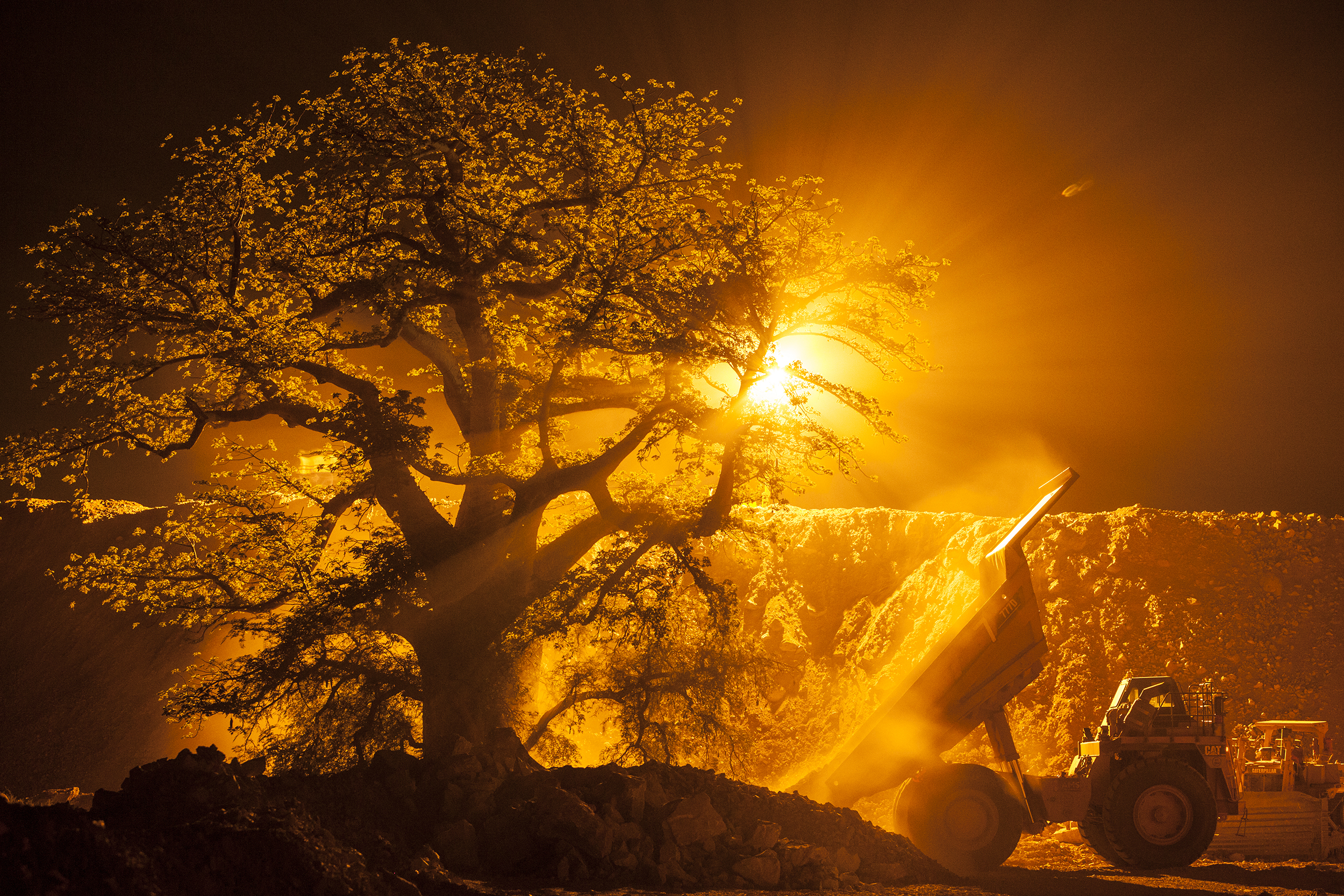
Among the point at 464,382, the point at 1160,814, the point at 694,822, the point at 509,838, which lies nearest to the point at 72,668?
Answer: the point at 464,382

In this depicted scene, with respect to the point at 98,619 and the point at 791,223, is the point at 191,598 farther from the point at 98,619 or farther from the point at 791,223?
the point at 98,619

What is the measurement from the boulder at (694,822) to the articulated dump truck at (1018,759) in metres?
2.50

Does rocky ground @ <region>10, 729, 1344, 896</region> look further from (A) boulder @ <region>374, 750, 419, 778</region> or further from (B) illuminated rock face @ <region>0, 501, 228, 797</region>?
(B) illuminated rock face @ <region>0, 501, 228, 797</region>

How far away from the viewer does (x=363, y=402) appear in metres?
12.5

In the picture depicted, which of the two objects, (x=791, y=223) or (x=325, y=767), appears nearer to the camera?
(x=325, y=767)

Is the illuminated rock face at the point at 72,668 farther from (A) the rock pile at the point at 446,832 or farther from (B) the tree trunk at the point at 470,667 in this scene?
(A) the rock pile at the point at 446,832

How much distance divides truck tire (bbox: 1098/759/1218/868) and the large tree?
5504mm

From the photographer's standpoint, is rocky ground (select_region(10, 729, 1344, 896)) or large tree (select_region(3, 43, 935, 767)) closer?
rocky ground (select_region(10, 729, 1344, 896))

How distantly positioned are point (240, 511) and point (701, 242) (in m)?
8.93

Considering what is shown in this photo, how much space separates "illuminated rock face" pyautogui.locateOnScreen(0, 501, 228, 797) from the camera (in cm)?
2366

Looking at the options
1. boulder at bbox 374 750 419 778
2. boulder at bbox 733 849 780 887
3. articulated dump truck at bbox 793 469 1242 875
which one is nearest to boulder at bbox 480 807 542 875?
boulder at bbox 374 750 419 778

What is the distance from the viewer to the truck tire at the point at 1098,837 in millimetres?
10500

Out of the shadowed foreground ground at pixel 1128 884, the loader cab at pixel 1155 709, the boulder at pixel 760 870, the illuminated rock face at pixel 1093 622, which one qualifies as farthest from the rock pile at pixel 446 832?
the illuminated rock face at pixel 1093 622

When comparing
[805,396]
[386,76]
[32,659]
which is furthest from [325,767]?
[32,659]
